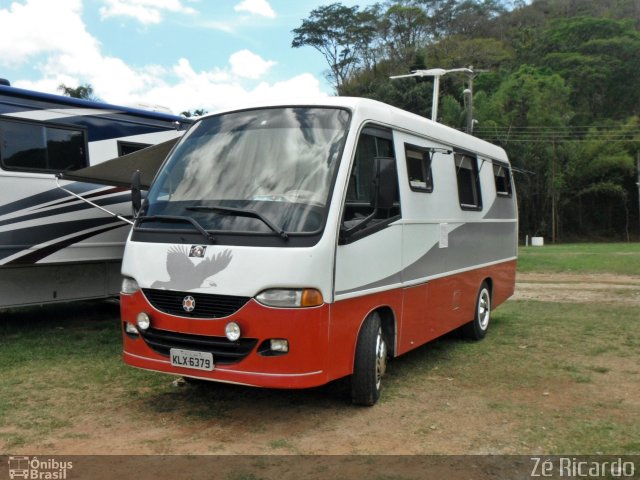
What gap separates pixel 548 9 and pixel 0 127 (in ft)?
328

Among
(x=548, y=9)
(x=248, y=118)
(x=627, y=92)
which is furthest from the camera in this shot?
(x=548, y=9)

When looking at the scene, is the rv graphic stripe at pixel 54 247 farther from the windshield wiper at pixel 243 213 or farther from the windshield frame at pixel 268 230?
the windshield wiper at pixel 243 213

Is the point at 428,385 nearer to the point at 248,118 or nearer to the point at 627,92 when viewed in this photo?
the point at 248,118

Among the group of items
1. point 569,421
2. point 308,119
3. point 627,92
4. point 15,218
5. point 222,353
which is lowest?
point 569,421

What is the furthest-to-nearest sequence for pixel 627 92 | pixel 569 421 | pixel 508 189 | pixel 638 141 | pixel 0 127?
pixel 627 92 < pixel 638 141 < pixel 508 189 < pixel 0 127 < pixel 569 421

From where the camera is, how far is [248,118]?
6.02 metres

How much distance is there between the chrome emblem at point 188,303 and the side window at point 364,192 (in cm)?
136

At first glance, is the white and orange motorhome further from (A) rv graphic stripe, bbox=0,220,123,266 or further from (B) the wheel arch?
(A) rv graphic stripe, bbox=0,220,123,266

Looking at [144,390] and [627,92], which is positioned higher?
[627,92]

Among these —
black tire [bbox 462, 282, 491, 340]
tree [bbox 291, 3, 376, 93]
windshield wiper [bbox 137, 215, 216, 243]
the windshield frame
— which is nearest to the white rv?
the windshield frame

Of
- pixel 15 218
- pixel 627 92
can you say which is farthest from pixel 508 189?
pixel 627 92

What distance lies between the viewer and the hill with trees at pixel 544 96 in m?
47.5

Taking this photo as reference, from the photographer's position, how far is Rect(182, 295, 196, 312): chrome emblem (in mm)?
5211

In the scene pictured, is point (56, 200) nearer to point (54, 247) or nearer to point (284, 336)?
point (54, 247)
